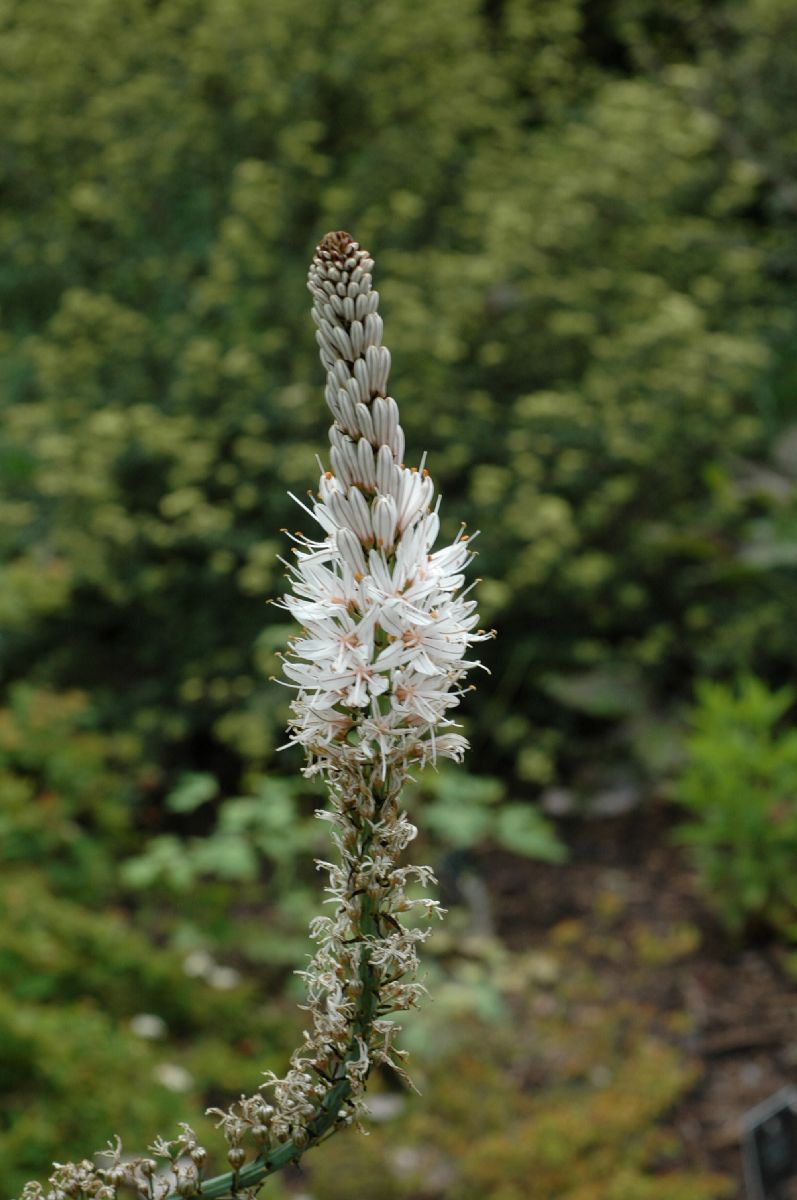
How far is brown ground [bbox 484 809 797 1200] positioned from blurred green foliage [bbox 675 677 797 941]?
0.81 feet

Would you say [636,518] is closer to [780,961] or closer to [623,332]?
[623,332]

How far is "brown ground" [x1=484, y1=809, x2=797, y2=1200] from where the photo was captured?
15.1 ft

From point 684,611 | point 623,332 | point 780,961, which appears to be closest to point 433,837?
point 780,961

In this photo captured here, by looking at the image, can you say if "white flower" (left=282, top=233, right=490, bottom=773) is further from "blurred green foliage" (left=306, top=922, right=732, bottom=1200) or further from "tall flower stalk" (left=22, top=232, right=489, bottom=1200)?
"blurred green foliage" (left=306, top=922, right=732, bottom=1200)

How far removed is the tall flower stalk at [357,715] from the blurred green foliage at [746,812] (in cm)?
399

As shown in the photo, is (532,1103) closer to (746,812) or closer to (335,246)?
(746,812)

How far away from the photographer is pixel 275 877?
567 cm

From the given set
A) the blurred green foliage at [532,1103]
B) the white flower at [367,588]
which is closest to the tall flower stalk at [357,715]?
the white flower at [367,588]

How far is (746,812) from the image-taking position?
16.5ft

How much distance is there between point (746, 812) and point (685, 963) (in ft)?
2.71

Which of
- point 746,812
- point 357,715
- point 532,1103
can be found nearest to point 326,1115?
point 357,715

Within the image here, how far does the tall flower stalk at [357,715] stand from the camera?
128 centimetres

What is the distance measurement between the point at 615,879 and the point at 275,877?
5.51 feet

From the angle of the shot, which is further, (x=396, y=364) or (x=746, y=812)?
(x=396, y=364)
